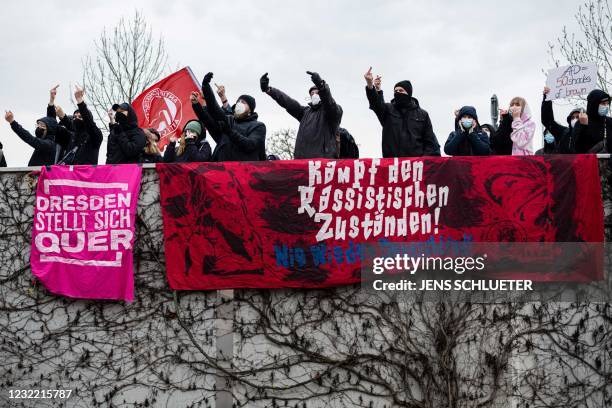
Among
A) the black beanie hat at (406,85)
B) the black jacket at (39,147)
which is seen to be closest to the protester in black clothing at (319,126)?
the black beanie hat at (406,85)

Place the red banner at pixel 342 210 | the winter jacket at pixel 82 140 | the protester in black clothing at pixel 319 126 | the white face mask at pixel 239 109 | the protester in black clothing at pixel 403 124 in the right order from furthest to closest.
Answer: the winter jacket at pixel 82 140
the white face mask at pixel 239 109
the protester in black clothing at pixel 319 126
the protester in black clothing at pixel 403 124
the red banner at pixel 342 210

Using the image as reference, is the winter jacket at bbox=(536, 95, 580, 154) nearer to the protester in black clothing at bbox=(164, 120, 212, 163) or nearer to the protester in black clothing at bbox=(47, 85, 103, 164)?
the protester in black clothing at bbox=(164, 120, 212, 163)

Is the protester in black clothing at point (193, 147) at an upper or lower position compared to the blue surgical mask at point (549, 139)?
lower

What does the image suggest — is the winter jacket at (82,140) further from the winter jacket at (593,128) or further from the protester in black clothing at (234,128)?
the winter jacket at (593,128)

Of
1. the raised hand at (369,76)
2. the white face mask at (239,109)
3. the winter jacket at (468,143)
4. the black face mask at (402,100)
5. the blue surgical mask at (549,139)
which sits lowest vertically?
the winter jacket at (468,143)

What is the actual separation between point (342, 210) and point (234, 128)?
5.69 feet

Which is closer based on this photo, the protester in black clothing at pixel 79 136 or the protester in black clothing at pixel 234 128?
the protester in black clothing at pixel 234 128

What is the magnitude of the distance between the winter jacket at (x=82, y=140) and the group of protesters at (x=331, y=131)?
1 cm

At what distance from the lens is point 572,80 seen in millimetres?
9328

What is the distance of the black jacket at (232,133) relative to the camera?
9039mm

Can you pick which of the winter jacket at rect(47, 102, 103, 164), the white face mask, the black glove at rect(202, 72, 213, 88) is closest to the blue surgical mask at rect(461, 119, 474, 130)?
the white face mask

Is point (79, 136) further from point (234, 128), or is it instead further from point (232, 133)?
point (232, 133)

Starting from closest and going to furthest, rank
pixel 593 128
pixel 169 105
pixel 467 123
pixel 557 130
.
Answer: pixel 593 128, pixel 467 123, pixel 557 130, pixel 169 105

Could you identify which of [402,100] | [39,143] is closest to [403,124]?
[402,100]
